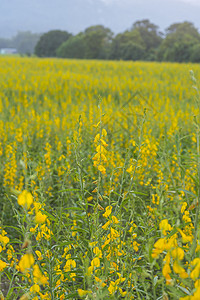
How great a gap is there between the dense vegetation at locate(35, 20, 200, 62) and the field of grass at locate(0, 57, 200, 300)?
11.6 m

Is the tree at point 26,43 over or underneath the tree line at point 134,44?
over

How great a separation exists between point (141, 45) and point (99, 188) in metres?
28.5

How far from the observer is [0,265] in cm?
114

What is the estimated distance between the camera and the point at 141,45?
1126 inches

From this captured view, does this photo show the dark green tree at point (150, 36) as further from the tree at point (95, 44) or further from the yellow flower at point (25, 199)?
the yellow flower at point (25, 199)

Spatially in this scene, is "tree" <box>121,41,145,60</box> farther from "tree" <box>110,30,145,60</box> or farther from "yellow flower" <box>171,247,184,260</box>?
"yellow flower" <box>171,247,184,260</box>

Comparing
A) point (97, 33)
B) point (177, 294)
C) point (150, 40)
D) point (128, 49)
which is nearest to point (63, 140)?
point (177, 294)

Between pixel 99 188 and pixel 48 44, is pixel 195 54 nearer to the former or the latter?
pixel 99 188

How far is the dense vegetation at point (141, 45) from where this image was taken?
2331cm

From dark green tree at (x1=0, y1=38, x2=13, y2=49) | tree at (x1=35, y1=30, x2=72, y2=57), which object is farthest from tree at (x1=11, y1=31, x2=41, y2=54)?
tree at (x1=35, y1=30, x2=72, y2=57)

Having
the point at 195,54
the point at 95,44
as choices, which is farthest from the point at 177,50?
the point at 95,44

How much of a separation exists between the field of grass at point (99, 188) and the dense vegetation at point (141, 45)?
1163cm

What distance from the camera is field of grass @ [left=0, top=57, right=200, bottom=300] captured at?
103 cm

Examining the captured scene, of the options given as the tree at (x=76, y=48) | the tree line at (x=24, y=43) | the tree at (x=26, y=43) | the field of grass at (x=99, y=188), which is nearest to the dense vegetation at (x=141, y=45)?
the tree at (x=76, y=48)
